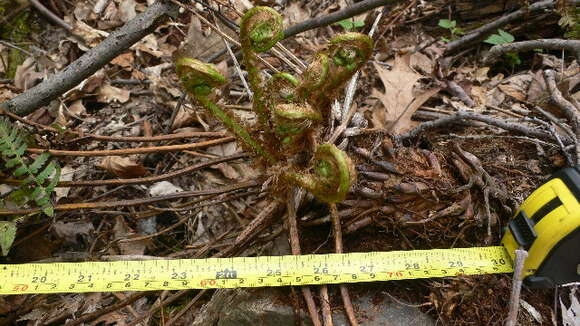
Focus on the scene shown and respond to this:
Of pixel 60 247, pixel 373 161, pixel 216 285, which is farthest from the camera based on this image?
pixel 60 247

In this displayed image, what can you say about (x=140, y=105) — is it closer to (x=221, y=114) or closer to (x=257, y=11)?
(x=221, y=114)

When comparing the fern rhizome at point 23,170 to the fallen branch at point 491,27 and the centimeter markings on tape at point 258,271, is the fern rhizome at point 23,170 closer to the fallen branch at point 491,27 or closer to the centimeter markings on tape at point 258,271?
the centimeter markings on tape at point 258,271

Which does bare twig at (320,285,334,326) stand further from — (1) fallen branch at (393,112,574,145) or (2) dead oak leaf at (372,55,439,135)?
(2) dead oak leaf at (372,55,439,135)

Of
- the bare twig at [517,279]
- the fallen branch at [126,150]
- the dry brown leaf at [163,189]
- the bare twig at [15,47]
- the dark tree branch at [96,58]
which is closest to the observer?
the bare twig at [517,279]

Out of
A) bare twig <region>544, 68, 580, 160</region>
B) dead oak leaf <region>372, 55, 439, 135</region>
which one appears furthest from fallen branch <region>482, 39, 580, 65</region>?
dead oak leaf <region>372, 55, 439, 135</region>

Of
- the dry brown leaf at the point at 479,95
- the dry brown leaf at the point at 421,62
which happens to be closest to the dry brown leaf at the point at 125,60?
the dry brown leaf at the point at 421,62

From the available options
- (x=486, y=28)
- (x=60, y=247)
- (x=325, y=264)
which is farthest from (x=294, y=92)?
(x=486, y=28)
